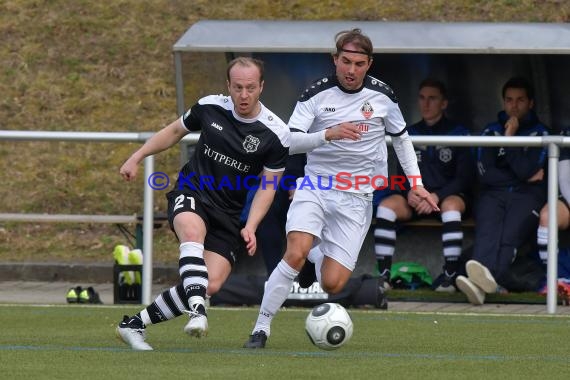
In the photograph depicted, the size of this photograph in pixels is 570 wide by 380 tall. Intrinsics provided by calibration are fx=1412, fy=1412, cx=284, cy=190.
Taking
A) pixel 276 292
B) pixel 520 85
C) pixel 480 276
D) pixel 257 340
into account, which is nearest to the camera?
pixel 257 340

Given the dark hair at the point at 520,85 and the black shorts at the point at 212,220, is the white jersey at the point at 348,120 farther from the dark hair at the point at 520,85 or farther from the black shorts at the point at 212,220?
the dark hair at the point at 520,85

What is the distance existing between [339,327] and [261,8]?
35.5ft

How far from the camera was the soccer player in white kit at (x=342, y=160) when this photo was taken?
879 cm

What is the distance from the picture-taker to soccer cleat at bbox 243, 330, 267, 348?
819 cm

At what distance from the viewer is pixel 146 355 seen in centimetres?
756

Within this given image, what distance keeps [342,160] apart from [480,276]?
3.07 m

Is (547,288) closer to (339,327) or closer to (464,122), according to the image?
(464,122)

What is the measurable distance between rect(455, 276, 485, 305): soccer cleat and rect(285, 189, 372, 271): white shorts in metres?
2.77

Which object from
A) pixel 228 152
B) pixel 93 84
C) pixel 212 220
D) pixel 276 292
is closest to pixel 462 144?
pixel 276 292

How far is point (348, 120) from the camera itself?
898cm

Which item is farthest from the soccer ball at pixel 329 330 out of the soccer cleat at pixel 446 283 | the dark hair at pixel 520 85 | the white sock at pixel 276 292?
the dark hair at pixel 520 85

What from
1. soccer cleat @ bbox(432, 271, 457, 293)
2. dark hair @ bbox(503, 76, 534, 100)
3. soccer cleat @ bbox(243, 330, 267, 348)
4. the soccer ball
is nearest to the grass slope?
soccer cleat @ bbox(432, 271, 457, 293)

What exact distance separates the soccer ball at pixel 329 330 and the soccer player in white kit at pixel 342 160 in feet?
2.37

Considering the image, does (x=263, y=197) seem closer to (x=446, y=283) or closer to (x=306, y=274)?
(x=306, y=274)
